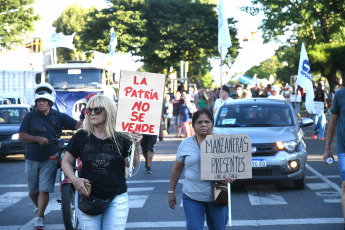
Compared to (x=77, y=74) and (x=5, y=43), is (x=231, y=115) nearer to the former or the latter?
(x=77, y=74)

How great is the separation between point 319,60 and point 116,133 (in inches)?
1352

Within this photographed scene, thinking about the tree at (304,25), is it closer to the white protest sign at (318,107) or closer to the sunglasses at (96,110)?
the white protest sign at (318,107)

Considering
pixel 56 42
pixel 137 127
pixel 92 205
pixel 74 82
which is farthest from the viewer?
pixel 56 42

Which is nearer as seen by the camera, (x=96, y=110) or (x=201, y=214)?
(x=96, y=110)

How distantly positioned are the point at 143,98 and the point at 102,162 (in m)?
0.70

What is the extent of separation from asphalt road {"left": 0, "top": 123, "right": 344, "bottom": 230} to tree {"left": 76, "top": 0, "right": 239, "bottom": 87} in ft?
109

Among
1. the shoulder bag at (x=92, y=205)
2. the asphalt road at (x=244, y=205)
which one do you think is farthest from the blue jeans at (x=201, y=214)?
the asphalt road at (x=244, y=205)

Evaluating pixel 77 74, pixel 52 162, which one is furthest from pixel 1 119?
pixel 52 162

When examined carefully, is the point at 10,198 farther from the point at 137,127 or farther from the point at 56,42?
the point at 56,42

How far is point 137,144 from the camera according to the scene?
5363mm

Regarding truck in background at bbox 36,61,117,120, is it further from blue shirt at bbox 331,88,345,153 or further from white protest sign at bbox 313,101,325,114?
blue shirt at bbox 331,88,345,153

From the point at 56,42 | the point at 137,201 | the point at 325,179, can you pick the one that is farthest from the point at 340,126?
the point at 56,42

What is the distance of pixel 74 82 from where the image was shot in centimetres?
2386

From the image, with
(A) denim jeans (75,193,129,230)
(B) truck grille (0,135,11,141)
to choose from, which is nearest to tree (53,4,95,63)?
(B) truck grille (0,135,11,141)
